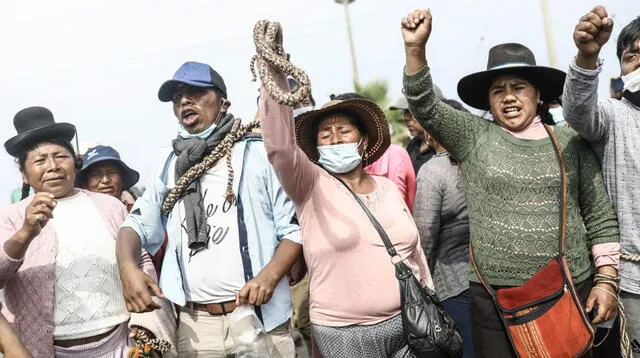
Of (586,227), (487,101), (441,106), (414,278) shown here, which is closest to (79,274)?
(414,278)

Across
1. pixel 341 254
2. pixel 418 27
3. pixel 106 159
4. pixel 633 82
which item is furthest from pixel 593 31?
pixel 106 159

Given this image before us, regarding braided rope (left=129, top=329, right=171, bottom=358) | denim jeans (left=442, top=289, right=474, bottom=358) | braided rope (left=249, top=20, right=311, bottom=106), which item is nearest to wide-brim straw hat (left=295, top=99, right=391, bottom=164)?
braided rope (left=249, top=20, right=311, bottom=106)

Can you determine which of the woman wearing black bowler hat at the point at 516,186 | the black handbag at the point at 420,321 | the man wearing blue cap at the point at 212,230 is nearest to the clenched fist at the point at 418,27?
the woman wearing black bowler hat at the point at 516,186

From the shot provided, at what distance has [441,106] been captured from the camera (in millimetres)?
3154

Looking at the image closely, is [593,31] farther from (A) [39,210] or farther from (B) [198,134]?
(A) [39,210]

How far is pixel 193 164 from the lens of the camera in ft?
10.8

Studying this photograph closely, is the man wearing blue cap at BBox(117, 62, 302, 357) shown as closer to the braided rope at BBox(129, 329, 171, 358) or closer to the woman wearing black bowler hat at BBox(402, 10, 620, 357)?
the braided rope at BBox(129, 329, 171, 358)

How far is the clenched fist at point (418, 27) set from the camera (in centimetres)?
286

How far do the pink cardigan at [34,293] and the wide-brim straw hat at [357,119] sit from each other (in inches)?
45.6

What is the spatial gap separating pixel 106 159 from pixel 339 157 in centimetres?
234

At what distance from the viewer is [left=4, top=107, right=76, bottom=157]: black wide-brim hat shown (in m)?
3.51

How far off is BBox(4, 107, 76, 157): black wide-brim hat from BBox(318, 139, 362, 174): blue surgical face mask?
1512mm

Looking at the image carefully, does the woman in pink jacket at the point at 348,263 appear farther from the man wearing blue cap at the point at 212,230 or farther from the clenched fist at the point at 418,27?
the clenched fist at the point at 418,27

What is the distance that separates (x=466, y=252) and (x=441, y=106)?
1279 mm
